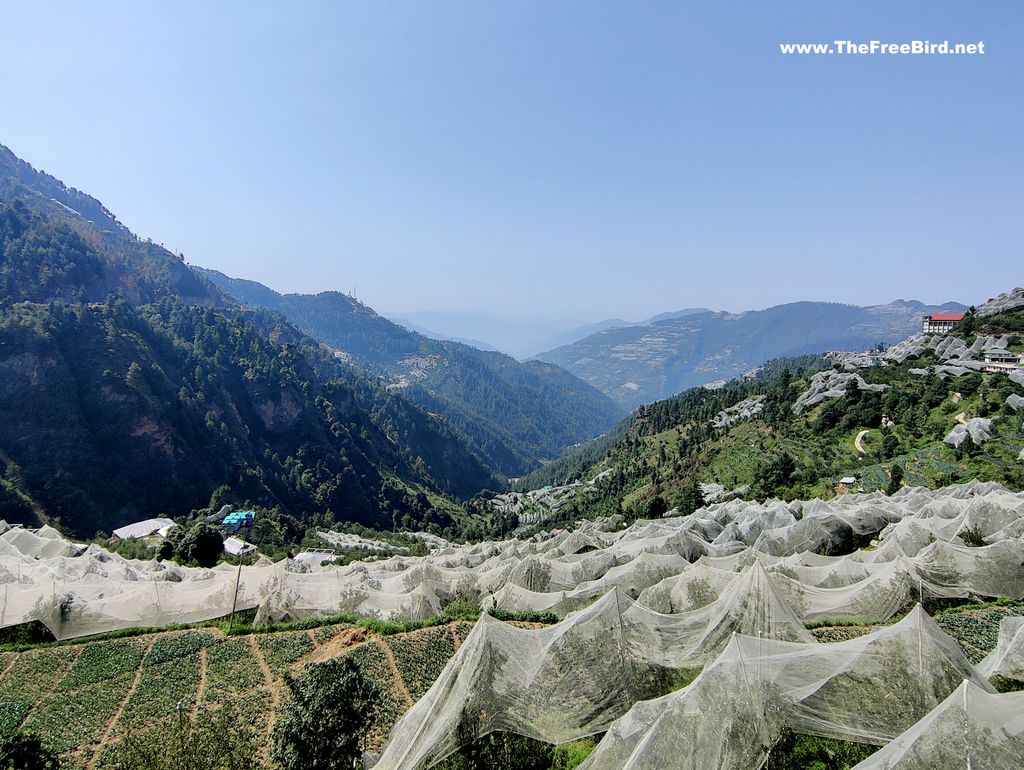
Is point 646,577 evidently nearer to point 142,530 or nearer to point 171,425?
point 142,530

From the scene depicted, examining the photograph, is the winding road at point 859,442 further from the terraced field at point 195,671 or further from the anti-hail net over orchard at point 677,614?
the terraced field at point 195,671

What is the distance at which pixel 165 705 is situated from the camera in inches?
722

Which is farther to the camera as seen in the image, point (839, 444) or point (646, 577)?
point (839, 444)

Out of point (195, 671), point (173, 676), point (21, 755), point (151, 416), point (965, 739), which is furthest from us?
point (151, 416)

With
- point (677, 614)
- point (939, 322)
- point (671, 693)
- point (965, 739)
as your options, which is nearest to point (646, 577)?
point (677, 614)

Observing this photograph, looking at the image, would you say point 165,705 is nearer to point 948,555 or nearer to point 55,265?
point 948,555

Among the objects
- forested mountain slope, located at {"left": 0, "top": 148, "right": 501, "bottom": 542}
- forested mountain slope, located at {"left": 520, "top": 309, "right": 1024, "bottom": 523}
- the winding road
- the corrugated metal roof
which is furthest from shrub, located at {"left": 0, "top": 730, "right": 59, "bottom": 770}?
forested mountain slope, located at {"left": 0, "top": 148, "right": 501, "bottom": 542}

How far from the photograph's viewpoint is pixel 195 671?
20422mm

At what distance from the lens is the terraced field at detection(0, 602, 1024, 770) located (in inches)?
675

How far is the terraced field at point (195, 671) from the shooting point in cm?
1716

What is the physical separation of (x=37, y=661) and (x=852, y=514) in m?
39.6

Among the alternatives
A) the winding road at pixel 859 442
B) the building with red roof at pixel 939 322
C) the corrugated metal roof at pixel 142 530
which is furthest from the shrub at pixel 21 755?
the building with red roof at pixel 939 322

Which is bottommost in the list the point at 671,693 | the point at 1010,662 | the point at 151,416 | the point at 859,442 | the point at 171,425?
the point at 171,425

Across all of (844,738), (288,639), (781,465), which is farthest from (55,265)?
(844,738)
